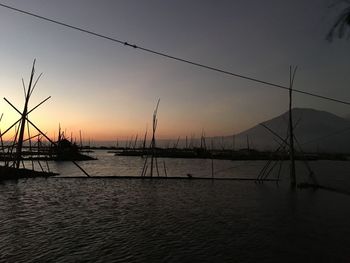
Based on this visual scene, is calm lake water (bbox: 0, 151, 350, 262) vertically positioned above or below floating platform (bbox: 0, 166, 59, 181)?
below

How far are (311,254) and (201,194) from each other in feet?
40.5

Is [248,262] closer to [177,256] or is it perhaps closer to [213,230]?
[177,256]

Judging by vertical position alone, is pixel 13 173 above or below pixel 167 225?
above

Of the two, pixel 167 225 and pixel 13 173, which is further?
pixel 13 173

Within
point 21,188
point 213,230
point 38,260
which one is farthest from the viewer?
point 21,188

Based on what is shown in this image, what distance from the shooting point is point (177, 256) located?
10.0 meters

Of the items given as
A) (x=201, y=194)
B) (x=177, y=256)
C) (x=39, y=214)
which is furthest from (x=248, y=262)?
(x=201, y=194)

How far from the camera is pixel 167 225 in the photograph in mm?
13734

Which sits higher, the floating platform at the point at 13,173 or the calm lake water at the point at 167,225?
the floating platform at the point at 13,173

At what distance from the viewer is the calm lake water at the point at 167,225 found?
33.7 feet

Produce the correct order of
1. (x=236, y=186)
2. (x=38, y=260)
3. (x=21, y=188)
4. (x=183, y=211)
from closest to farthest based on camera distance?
(x=38, y=260)
(x=183, y=211)
(x=21, y=188)
(x=236, y=186)

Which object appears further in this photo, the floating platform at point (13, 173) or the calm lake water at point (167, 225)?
the floating platform at point (13, 173)

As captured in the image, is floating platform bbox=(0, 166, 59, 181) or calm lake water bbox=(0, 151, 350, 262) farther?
floating platform bbox=(0, 166, 59, 181)

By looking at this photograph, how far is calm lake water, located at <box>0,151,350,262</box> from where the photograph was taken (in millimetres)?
10266
